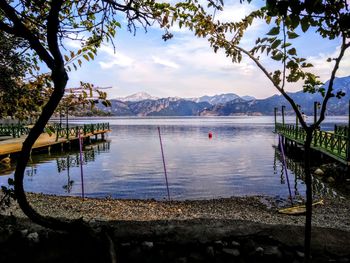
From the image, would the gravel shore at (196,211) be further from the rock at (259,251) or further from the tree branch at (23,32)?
the tree branch at (23,32)

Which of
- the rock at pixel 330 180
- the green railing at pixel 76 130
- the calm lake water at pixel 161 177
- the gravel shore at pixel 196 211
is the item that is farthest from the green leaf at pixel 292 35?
the green railing at pixel 76 130

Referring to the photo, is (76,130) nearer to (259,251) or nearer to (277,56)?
(259,251)

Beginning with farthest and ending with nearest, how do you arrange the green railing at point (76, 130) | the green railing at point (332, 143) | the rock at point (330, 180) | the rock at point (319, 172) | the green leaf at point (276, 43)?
the green railing at point (76, 130) → the rock at point (319, 172) → the green railing at point (332, 143) → the rock at point (330, 180) → the green leaf at point (276, 43)

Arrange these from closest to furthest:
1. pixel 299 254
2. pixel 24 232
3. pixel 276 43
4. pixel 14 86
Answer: pixel 276 43
pixel 14 86
pixel 299 254
pixel 24 232

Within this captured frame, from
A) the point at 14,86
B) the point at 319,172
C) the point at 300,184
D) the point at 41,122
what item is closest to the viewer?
the point at 41,122

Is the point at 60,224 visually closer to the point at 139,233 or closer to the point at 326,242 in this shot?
the point at 139,233

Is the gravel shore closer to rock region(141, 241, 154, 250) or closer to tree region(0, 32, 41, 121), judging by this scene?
rock region(141, 241, 154, 250)

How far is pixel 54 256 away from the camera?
6.62 meters

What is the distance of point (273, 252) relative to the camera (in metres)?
6.77

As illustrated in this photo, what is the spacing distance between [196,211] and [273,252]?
26.6ft

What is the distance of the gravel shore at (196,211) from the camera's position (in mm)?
12141

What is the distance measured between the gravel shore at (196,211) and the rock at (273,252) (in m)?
4.62

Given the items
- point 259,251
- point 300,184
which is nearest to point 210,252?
point 259,251

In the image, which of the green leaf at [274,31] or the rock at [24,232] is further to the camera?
the rock at [24,232]
